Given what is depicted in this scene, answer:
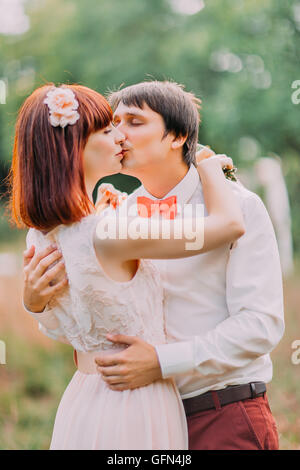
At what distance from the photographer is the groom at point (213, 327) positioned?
194cm

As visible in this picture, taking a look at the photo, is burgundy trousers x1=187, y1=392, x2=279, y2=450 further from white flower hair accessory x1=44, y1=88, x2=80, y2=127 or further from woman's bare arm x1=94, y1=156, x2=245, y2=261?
white flower hair accessory x1=44, y1=88, x2=80, y2=127

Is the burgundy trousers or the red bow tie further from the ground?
the red bow tie

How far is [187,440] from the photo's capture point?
6.47 ft

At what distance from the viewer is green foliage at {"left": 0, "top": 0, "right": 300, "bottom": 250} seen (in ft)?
26.6

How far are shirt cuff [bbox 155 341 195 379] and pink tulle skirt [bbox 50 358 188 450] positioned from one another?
85mm

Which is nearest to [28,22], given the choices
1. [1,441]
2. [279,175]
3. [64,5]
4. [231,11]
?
[64,5]

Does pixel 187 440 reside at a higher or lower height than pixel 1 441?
higher

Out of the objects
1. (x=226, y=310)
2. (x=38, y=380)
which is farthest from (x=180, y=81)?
(x=226, y=310)

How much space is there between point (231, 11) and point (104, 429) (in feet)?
33.1

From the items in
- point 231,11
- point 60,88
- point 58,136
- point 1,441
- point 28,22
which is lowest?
point 1,441

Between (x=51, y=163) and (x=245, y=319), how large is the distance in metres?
0.86

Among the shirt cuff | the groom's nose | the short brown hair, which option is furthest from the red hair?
the shirt cuff
